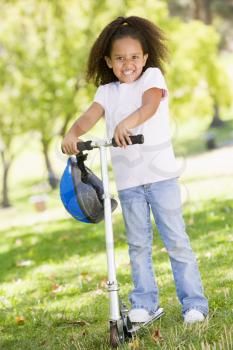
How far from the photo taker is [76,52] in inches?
721

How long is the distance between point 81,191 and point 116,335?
0.77 meters

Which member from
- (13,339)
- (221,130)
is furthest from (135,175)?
(221,130)

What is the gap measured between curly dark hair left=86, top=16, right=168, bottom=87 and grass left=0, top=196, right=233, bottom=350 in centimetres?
149

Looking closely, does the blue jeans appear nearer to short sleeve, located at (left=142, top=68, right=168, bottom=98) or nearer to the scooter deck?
the scooter deck

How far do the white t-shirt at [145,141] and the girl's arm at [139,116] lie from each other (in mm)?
51

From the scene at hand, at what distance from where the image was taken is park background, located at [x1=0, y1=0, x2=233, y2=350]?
14.5 ft

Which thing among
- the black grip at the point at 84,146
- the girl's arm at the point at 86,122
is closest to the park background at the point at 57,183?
the girl's arm at the point at 86,122

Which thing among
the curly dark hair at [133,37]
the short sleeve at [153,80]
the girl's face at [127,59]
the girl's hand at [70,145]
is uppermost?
the curly dark hair at [133,37]

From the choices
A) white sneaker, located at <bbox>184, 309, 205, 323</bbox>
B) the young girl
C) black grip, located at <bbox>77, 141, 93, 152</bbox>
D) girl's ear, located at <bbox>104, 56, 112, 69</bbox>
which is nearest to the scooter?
black grip, located at <bbox>77, 141, 93, 152</bbox>

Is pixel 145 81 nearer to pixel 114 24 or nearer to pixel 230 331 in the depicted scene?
pixel 114 24

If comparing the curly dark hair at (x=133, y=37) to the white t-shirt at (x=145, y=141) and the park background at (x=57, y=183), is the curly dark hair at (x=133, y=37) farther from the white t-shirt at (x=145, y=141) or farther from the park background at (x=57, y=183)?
the park background at (x=57, y=183)

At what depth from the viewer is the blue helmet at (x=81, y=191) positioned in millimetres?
3766

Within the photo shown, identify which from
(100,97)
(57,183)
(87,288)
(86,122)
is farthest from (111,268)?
(57,183)

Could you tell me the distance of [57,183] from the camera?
746 inches
